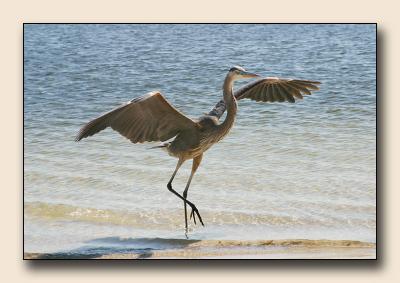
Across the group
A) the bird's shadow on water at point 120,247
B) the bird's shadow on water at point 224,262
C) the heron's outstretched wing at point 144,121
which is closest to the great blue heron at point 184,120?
the heron's outstretched wing at point 144,121

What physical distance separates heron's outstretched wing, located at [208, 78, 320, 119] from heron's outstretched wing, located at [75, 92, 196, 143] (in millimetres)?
674

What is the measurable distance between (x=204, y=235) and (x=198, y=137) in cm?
63

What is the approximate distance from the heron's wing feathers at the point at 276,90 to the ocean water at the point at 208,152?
36 cm

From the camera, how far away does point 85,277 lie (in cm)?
683

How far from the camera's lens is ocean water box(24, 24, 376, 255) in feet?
24.5

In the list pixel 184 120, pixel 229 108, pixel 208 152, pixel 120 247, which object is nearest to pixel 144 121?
pixel 184 120

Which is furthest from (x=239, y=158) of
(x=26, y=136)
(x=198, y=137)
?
(x=26, y=136)

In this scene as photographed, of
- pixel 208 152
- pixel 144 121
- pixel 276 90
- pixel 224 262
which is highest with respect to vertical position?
pixel 276 90

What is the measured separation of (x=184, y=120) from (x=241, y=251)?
915 mm

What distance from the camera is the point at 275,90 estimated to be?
7.92 m

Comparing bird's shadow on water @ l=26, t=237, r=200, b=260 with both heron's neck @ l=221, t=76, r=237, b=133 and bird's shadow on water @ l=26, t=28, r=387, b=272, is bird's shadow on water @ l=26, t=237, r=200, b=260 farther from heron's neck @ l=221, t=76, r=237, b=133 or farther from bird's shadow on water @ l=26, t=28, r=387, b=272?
heron's neck @ l=221, t=76, r=237, b=133

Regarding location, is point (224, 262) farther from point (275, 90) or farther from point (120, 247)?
point (275, 90)

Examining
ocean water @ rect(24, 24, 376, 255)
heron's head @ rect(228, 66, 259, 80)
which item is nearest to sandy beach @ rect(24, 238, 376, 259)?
ocean water @ rect(24, 24, 376, 255)
